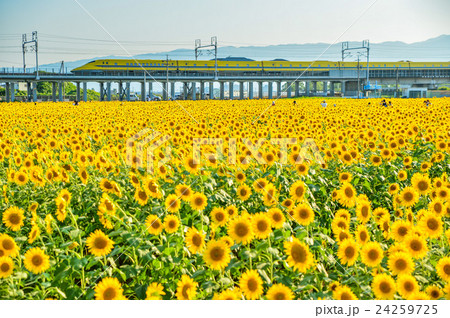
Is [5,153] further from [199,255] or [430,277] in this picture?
[430,277]

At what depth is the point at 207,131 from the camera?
8234mm

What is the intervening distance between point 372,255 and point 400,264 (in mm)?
201

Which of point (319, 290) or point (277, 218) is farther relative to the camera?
point (277, 218)

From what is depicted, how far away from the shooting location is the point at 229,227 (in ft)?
12.0

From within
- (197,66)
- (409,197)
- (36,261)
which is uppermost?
(197,66)

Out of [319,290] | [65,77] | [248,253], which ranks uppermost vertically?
[65,77]

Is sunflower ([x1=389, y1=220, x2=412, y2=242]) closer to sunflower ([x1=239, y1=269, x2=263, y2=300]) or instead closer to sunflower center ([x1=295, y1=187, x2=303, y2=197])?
sunflower center ([x1=295, y1=187, x2=303, y2=197])

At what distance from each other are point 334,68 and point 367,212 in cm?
10153

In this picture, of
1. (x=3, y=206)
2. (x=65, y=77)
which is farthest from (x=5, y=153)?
(x=65, y=77)

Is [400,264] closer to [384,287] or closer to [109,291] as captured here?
[384,287]

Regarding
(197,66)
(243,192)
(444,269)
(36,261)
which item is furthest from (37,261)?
(197,66)

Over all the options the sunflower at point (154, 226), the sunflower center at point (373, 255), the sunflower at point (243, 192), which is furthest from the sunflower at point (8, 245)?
the sunflower center at point (373, 255)

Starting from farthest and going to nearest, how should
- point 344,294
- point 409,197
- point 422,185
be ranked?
point 422,185 < point 409,197 < point 344,294

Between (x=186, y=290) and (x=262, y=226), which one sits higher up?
(x=262, y=226)
